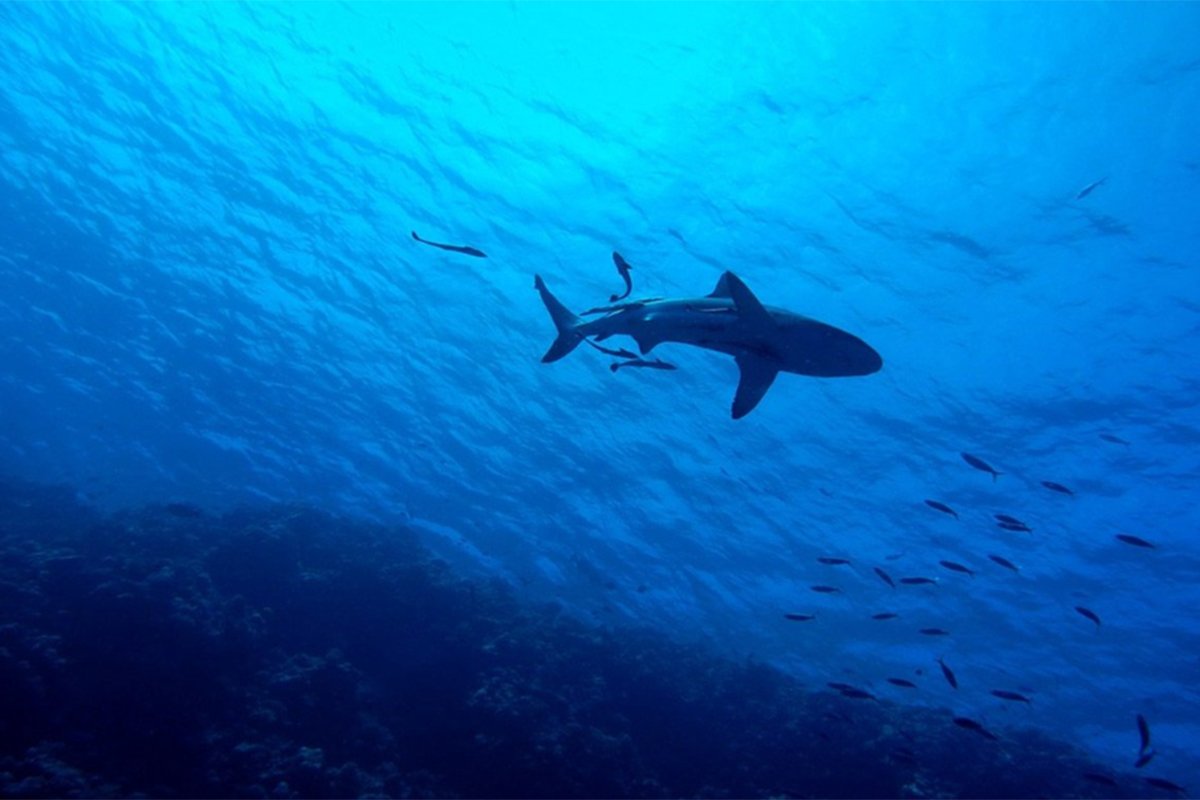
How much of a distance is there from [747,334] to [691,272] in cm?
Result: 1155

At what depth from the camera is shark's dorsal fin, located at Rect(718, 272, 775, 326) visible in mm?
5363

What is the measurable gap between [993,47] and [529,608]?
22.7 m

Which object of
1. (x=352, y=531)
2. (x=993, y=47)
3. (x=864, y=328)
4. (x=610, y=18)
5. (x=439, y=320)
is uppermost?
(x=993, y=47)

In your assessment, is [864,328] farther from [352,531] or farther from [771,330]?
[352,531]

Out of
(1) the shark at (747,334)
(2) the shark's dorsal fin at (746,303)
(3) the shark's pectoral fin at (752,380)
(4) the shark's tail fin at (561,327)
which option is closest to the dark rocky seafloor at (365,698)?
(4) the shark's tail fin at (561,327)

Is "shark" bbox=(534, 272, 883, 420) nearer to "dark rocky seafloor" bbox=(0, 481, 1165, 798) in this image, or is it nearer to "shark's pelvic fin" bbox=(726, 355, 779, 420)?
"shark's pelvic fin" bbox=(726, 355, 779, 420)

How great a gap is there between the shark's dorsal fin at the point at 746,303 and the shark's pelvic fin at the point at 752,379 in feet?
2.09

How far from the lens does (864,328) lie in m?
16.7

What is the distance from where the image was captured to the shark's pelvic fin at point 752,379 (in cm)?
623

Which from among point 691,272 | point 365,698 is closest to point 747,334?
point 691,272

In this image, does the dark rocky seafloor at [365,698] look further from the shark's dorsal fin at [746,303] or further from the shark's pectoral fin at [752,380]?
the shark's dorsal fin at [746,303]

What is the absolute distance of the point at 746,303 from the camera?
5473 mm

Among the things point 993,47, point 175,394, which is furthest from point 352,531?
point 993,47

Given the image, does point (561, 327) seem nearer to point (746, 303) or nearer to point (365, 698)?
point (746, 303)
